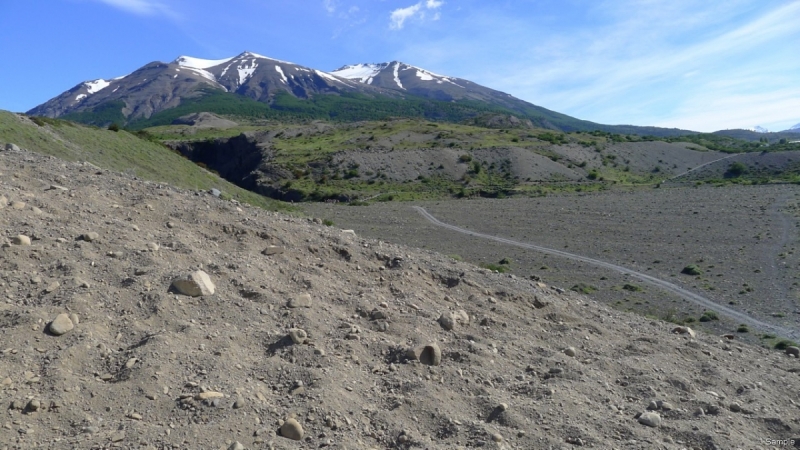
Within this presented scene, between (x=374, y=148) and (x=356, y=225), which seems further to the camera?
(x=374, y=148)

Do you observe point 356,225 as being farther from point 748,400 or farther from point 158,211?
point 748,400

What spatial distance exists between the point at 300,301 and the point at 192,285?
1.65 metres

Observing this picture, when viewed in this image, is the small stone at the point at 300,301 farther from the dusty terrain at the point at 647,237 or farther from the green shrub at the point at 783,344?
the dusty terrain at the point at 647,237

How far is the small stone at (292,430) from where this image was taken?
5975 mm

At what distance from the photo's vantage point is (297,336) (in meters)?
7.71

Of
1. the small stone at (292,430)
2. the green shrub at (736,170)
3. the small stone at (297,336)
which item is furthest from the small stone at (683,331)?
the green shrub at (736,170)

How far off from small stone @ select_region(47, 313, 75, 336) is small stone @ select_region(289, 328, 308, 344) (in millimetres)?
2677

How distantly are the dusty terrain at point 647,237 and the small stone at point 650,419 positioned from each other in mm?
12117

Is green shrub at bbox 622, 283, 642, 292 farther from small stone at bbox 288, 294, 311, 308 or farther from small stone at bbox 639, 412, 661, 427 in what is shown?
small stone at bbox 288, 294, 311, 308

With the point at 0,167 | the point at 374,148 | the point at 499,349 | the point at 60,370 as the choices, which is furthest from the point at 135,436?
the point at 374,148

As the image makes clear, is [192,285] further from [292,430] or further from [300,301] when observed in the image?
[292,430]

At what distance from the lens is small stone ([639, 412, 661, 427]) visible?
24.6 feet

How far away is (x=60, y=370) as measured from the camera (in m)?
6.13

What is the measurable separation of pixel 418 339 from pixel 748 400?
5.38 meters
